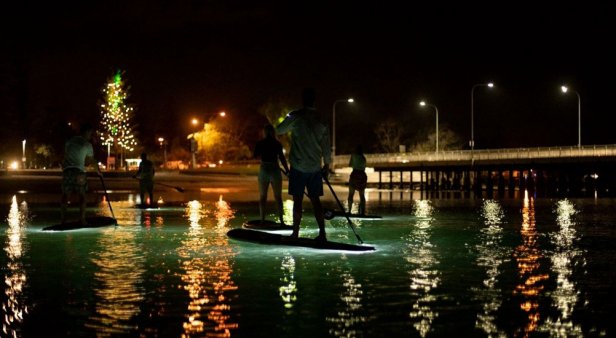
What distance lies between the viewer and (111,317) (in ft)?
26.9

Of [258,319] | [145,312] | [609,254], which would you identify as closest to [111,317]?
[145,312]

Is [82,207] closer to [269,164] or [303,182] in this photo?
[269,164]

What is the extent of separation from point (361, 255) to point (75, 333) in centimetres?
611

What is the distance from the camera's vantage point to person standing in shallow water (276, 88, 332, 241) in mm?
13555

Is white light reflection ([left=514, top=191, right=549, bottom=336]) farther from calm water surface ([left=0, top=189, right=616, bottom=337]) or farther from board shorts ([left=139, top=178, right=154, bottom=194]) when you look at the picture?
board shorts ([left=139, top=178, right=154, bottom=194])

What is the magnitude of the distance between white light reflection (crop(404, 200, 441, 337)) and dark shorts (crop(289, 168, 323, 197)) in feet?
5.40

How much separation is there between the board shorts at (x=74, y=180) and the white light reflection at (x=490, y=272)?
7553mm

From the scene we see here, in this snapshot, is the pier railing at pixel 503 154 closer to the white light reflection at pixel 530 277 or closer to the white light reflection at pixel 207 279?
the white light reflection at pixel 530 277

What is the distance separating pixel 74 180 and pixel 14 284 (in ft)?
23.9

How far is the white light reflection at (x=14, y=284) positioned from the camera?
7.95 metres

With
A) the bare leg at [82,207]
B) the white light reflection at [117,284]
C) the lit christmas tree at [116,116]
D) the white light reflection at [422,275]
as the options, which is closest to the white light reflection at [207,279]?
the white light reflection at [117,284]

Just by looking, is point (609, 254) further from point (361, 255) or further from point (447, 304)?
point (447, 304)

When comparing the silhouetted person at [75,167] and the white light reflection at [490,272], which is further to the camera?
→ the silhouetted person at [75,167]

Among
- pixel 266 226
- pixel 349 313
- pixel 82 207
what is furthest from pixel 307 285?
pixel 82 207
